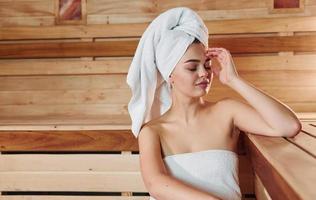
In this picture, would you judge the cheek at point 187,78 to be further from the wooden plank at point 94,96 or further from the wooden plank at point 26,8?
the wooden plank at point 26,8

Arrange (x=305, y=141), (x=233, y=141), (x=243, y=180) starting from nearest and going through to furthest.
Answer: (x=305, y=141) → (x=233, y=141) → (x=243, y=180)

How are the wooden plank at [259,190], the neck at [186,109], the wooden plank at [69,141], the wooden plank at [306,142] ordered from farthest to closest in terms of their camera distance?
1. the wooden plank at [69,141]
2. the wooden plank at [259,190]
3. the neck at [186,109]
4. the wooden plank at [306,142]

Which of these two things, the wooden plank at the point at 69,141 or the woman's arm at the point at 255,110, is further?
the wooden plank at the point at 69,141

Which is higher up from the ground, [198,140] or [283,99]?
[198,140]

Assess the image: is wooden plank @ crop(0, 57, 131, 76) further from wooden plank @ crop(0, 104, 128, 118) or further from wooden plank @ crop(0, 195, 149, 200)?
wooden plank @ crop(0, 195, 149, 200)

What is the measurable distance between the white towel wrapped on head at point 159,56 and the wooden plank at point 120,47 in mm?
1468

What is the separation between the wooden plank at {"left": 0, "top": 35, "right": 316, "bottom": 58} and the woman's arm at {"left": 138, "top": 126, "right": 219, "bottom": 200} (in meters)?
1.75

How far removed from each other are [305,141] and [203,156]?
0.43 meters

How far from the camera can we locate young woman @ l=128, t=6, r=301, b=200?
1713 millimetres

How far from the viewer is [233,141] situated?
6.41 ft

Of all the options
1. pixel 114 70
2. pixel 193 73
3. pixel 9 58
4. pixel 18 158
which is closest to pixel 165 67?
pixel 193 73

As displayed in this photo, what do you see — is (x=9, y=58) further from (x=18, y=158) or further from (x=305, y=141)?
(x=305, y=141)

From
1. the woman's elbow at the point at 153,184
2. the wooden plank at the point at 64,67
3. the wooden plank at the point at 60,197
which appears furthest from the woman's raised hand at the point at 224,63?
the wooden plank at the point at 64,67

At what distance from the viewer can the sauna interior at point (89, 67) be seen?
268cm
